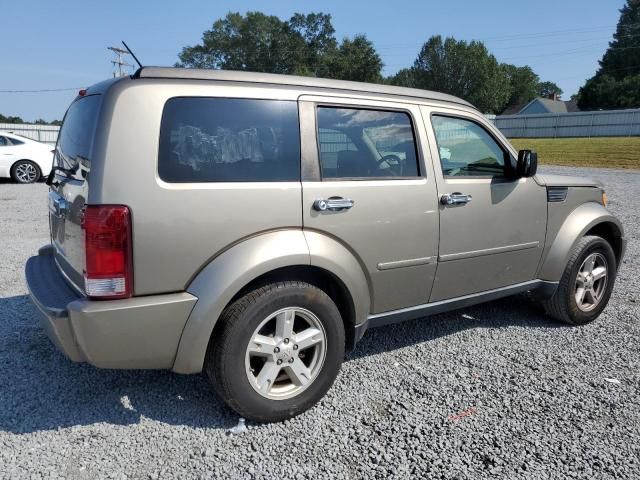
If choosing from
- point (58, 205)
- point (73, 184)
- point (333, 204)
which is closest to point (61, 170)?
point (58, 205)

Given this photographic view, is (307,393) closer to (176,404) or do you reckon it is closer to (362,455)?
(362,455)

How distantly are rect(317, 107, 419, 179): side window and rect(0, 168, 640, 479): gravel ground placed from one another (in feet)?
4.57

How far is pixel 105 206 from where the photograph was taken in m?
2.34

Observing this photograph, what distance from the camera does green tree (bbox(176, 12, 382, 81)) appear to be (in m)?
86.8

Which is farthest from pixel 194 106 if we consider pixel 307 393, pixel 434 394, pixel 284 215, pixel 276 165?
pixel 434 394

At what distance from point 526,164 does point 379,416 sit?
2.13 m

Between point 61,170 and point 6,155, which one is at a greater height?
point 6,155

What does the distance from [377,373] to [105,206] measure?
209cm

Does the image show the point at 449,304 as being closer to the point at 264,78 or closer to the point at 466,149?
the point at 466,149

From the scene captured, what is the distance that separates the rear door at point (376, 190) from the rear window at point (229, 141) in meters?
0.13

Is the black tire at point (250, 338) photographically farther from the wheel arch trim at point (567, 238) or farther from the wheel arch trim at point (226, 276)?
the wheel arch trim at point (567, 238)

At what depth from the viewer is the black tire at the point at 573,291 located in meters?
4.21

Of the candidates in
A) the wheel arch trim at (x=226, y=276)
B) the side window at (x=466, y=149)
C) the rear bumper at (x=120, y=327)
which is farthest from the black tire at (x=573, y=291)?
the rear bumper at (x=120, y=327)

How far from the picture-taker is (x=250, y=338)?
2697 millimetres
